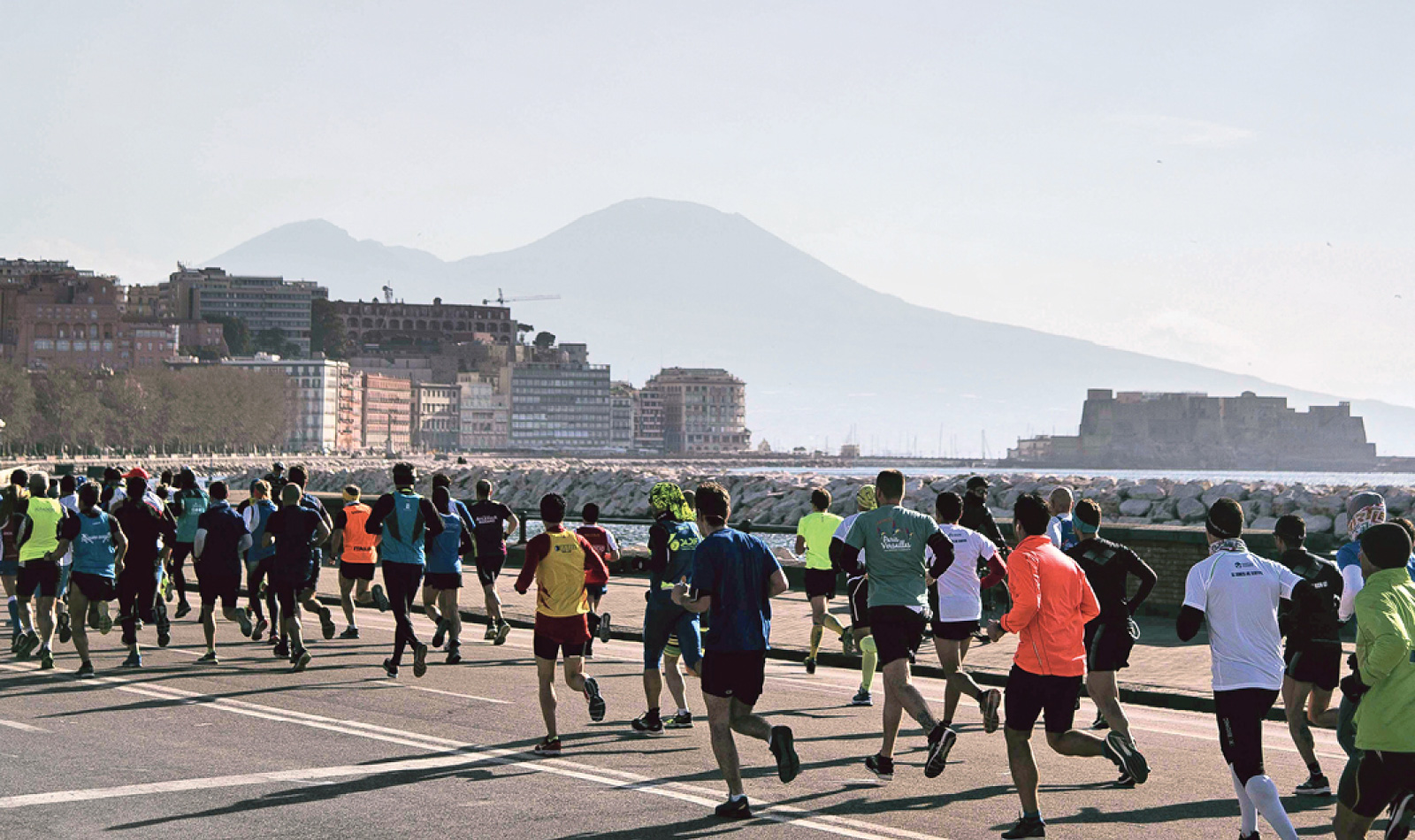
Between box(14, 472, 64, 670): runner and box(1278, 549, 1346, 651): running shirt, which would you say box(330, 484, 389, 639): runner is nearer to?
box(14, 472, 64, 670): runner

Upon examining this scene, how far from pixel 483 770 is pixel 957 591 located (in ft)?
12.7

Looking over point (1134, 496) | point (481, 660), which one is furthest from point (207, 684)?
point (1134, 496)

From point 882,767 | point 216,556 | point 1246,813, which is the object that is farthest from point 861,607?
point 216,556

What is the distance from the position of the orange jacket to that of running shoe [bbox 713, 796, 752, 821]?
5.94 feet

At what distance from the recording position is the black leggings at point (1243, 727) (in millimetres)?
9148

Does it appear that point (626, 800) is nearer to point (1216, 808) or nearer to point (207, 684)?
point (1216, 808)

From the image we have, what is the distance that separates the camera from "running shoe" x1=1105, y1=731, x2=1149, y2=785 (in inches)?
413

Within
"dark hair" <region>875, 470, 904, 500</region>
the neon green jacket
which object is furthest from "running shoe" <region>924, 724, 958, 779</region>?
the neon green jacket

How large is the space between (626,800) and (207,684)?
688 centimetres

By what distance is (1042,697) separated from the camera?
33.0 ft

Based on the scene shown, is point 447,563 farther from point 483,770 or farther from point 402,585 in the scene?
point 483,770

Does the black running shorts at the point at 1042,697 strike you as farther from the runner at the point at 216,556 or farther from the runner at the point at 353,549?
the runner at the point at 353,549

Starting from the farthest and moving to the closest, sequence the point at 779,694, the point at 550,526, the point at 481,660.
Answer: the point at 481,660, the point at 779,694, the point at 550,526

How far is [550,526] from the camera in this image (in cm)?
1286
